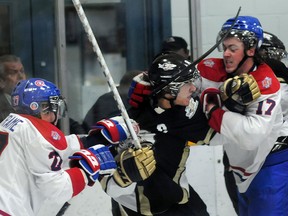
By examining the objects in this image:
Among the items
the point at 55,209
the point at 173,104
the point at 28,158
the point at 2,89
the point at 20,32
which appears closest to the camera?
the point at 28,158

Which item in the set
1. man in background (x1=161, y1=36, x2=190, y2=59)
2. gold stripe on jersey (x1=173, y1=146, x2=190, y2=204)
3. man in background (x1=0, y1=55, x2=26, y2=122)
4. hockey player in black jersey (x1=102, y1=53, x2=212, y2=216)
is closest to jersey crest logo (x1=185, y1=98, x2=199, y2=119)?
hockey player in black jersey (x1=102, y1=53, x2=212, y2=216)

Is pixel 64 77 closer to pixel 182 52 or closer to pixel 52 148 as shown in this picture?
pixel 182 52

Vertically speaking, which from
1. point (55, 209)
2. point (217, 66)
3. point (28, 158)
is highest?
point (217, 66)

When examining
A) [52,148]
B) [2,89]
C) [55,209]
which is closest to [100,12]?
[2,89]

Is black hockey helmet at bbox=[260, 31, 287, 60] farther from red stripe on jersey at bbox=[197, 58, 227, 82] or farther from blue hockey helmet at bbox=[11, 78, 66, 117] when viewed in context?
blue hockey helmet at bbox=[11, 78, 66, 117]

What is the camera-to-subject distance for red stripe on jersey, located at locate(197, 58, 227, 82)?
376cm

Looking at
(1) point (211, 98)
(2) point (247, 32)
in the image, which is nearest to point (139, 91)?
(1) point (211, 98)

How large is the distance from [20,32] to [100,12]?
19.3 inches

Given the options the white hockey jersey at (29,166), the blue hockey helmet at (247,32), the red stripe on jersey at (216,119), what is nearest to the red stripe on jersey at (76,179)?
the white hockey jersey at (29,166)

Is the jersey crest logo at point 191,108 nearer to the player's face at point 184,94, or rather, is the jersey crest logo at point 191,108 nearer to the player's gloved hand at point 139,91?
the player's face at point 184,94

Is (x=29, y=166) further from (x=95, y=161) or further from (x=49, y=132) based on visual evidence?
(x=95, y=161)

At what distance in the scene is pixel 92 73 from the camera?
515 cm

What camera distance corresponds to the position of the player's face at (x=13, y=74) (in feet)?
15.5

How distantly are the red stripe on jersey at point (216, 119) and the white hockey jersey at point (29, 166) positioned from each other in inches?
22.8
